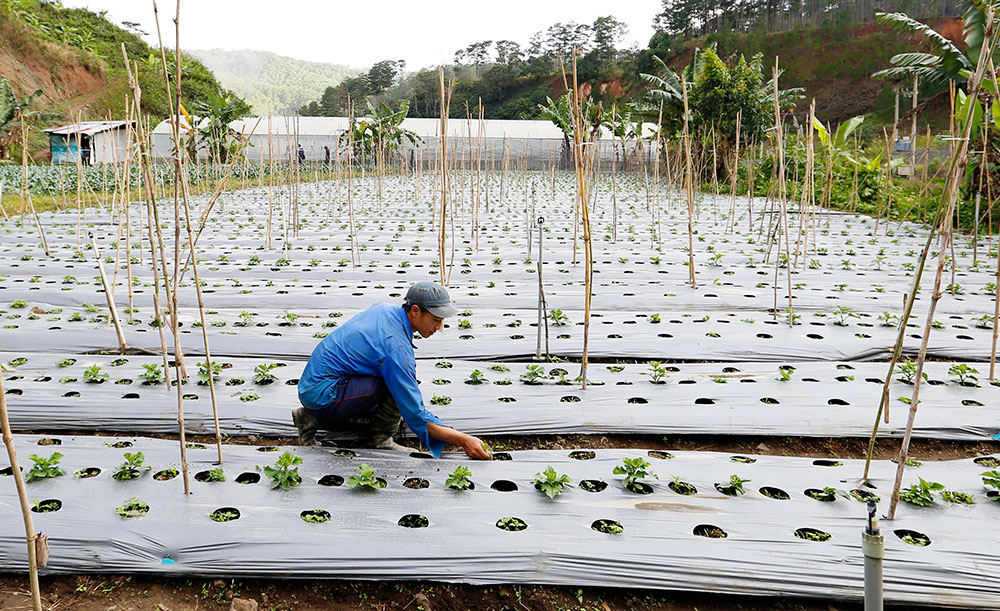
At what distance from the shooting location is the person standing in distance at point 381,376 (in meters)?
1.94

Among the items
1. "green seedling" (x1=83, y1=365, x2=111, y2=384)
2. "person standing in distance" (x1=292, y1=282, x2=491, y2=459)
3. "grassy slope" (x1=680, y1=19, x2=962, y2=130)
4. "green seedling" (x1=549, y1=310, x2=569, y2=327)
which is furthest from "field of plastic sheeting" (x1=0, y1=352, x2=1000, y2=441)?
"grassy slope" (x1=680, y1=19, x2=962, y2=130)

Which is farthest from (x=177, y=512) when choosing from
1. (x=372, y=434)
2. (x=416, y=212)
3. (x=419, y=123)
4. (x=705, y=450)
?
(x=419, y=123)

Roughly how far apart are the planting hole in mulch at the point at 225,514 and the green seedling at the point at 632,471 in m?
1.06

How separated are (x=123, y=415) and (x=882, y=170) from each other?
879cm

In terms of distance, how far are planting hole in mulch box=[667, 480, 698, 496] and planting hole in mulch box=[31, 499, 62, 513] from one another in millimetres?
1696

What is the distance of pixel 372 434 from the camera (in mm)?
2172

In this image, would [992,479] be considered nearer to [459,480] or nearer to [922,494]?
[922,494]

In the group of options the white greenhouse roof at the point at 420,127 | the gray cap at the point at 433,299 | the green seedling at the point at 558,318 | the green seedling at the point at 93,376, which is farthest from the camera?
the white greenhouse roof at the point at 420,127

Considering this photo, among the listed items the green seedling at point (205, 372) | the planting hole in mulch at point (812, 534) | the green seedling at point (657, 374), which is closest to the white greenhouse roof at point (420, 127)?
the green seedling at point (205, 372)

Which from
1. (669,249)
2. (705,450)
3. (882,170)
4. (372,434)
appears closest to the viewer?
(372,434)

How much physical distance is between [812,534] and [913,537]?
244 millimetres

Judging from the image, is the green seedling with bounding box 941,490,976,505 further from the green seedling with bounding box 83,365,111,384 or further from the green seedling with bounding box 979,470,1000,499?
the green seedling with bounding box 83,365,111,384

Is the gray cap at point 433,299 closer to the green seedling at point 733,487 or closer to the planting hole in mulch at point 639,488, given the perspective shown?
the planting hole in mulch at point 639,488

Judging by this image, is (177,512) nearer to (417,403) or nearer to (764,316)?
(417,403)
